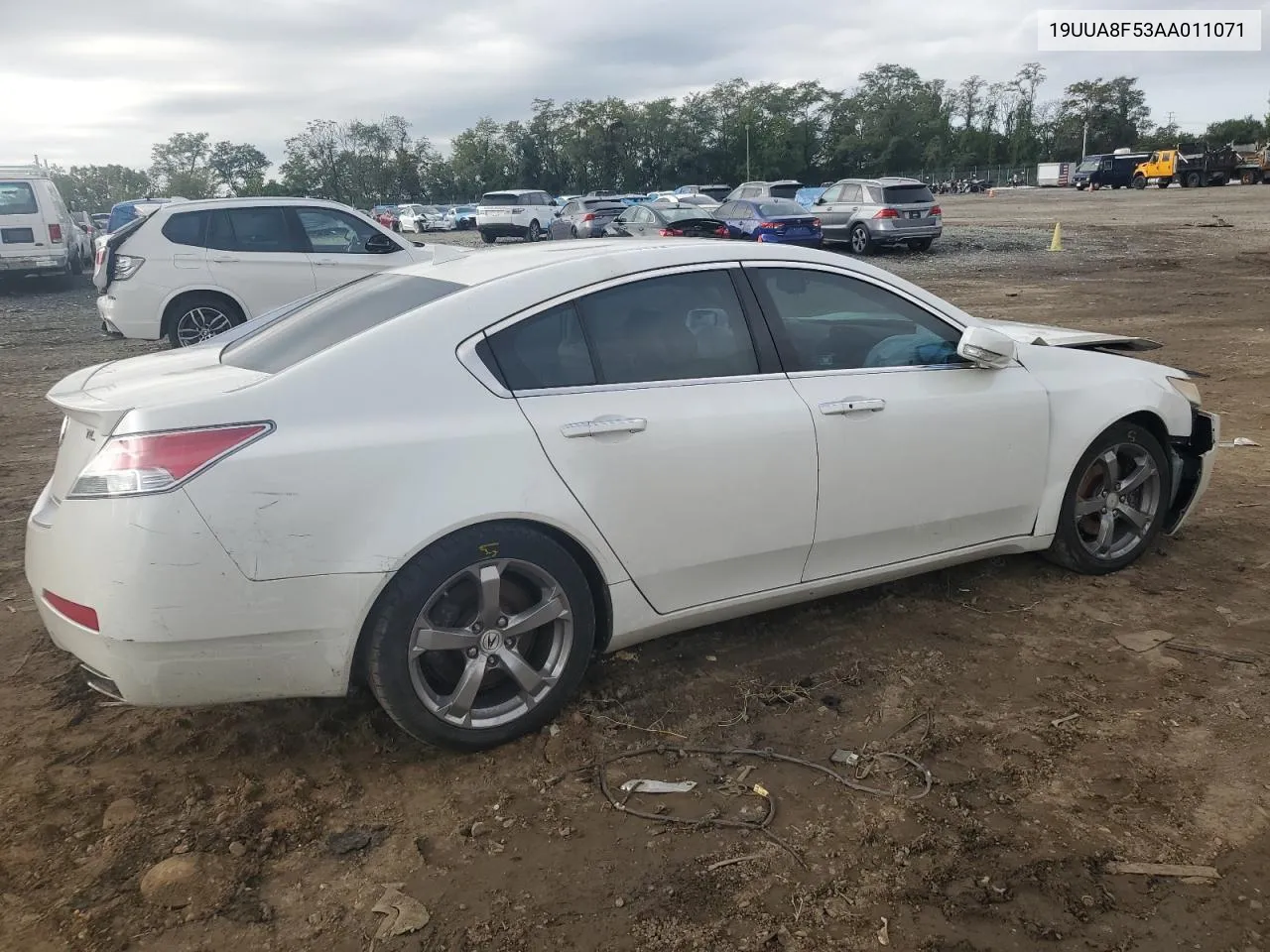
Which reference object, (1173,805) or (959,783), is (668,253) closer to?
(959,783)

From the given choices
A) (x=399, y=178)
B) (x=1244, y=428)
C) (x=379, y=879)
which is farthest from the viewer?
(x=399, y=178)

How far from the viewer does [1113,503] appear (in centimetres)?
443

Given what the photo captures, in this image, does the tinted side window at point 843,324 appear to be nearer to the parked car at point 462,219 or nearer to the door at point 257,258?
the door at point 257,258

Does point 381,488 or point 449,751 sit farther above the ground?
point 381,488

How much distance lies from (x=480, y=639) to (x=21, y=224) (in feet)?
63.4

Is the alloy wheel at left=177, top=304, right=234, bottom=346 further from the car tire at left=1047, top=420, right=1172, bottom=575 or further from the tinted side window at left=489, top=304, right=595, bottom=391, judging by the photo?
the car tire at left=1047, top=420, right=1172, bottom=575

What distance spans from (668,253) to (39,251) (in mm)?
19102

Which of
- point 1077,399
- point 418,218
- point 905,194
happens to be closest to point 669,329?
point 1077,399

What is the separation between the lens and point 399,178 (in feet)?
285

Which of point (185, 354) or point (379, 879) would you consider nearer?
point (379, 879)

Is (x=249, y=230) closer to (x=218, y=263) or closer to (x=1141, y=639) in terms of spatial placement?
(x=218, y=263)

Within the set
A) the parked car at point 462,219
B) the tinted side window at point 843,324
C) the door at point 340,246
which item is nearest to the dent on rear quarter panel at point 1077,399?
the tinted side window at point 843,324

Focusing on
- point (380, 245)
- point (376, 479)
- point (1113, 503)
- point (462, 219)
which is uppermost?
point (462, 219)

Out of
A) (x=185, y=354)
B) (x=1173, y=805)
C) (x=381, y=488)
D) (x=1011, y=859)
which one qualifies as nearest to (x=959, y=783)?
(x=1011, y=859)
